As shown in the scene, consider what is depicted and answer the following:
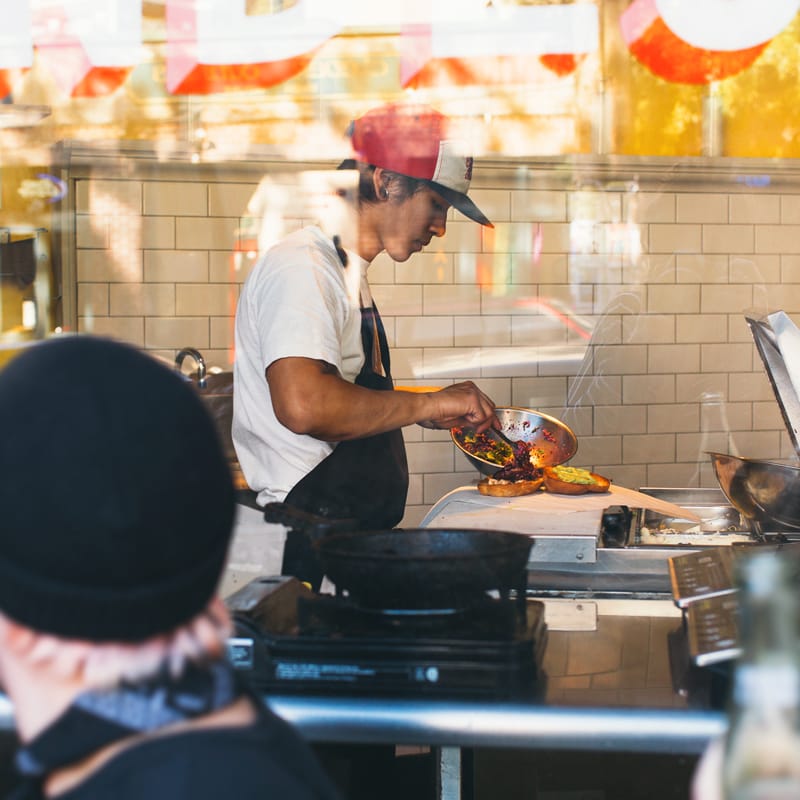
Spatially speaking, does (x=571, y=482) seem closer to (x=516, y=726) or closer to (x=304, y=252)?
(x=304, y=252)

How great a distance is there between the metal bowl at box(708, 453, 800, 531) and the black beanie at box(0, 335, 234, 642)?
64.8 inches

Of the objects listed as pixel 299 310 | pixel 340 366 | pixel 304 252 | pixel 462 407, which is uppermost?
pixel 304 252

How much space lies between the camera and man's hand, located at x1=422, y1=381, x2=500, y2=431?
2539mm

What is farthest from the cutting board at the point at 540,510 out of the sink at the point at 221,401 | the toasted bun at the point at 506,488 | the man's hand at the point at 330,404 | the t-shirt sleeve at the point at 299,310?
the sink at the point at 221,401

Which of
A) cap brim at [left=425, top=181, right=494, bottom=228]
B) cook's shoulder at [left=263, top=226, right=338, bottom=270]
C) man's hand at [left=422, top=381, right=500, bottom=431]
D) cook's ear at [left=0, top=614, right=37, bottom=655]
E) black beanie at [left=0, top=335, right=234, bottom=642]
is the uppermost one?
cap brim at [left=425, top=181, right=494, bottom=228]

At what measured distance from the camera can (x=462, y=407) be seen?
257 centimetres

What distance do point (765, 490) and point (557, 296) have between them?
2990 millimetres

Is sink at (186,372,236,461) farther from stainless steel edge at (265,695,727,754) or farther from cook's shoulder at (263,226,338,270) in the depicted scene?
stainless steel edge at (265,695,727,754)

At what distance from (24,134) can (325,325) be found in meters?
3.16

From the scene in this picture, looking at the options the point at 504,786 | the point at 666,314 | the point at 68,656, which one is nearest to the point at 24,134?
the point at 666,314

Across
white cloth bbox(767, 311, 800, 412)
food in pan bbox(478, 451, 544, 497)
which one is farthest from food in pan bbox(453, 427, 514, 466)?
white cloth bbox(767, 311, 800, 412)

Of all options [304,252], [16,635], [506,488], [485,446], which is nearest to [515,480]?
[506,488]

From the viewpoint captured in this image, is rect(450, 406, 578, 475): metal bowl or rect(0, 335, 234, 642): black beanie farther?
rect(450, 406, 578, 475): metal bowl

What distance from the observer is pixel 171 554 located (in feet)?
2.27
